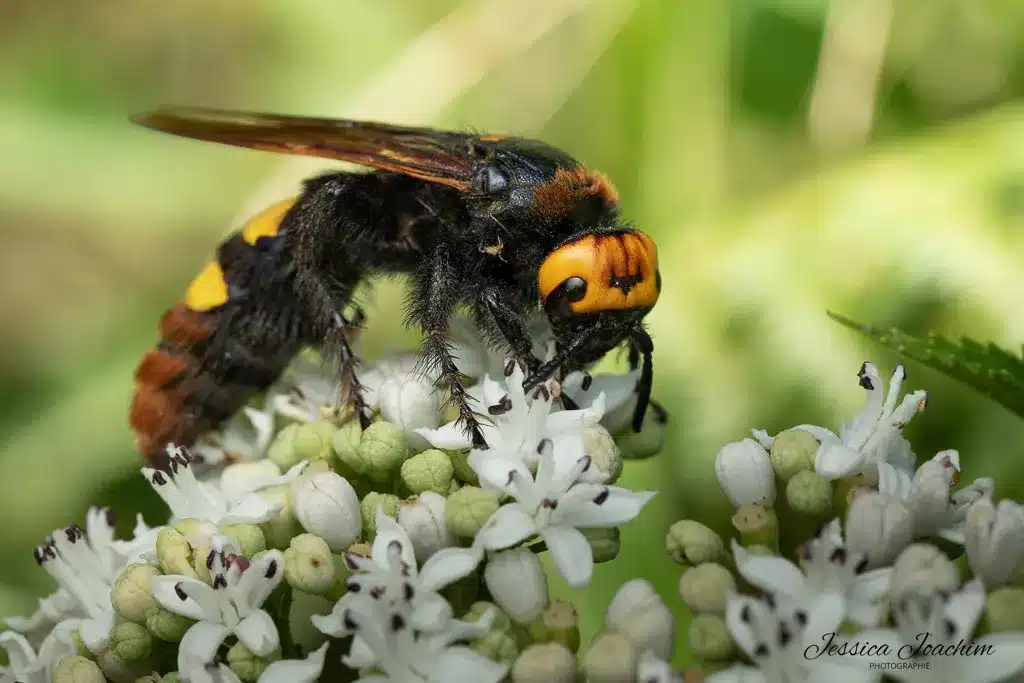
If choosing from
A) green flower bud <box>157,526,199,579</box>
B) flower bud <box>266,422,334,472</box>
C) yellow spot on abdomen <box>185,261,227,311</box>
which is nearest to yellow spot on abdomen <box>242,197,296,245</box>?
yellow spot on abdomen <box>185,261,227,311</box>

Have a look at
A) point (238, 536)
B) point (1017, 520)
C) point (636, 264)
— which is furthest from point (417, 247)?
point (1017, 520)

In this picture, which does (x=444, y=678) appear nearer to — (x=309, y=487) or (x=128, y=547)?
(x=309, y=487)

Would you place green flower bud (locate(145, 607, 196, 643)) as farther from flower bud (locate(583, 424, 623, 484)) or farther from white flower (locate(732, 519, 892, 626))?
white flower (locate(732, 519, 892, 626))

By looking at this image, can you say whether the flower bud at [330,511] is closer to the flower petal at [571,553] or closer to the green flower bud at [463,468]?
the green flower bud at [463,468]

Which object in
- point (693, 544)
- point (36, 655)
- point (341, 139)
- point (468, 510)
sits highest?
point (341, 139)

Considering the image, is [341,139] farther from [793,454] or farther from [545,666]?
[545,666]

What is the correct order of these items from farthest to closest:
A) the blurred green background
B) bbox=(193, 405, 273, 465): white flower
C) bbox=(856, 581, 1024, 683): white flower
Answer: the blurred green background → bbox=(193, 405, 273, 465): white flower → bbox=(856, 581, 1024, 683): white flower

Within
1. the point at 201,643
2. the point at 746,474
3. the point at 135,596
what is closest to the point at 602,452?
the point at 746,474
